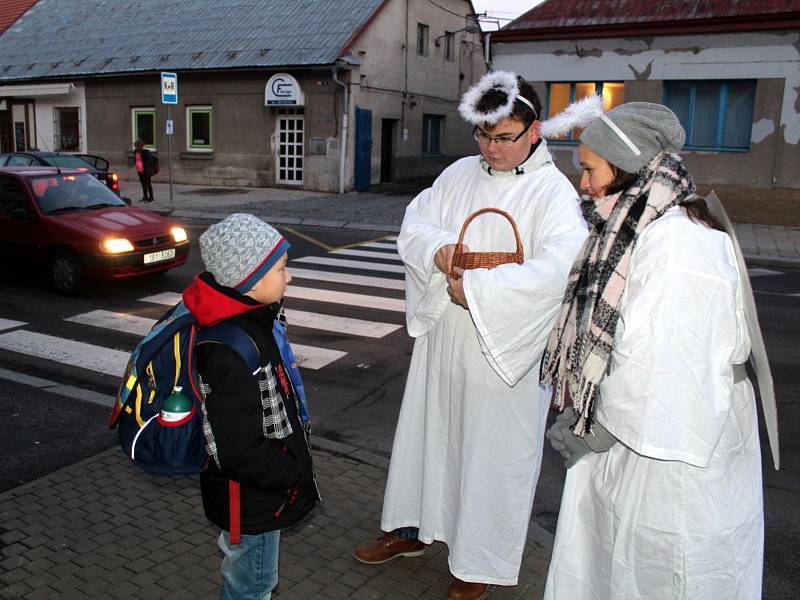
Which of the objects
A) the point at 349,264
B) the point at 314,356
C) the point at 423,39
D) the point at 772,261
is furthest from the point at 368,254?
the point at 423,39

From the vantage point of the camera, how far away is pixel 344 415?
602 centimetres

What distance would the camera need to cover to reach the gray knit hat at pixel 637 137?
2.38 meters

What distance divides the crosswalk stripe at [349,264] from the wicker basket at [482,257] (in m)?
8.51

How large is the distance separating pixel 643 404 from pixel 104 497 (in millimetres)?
3251

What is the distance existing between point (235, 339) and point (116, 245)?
312 inches

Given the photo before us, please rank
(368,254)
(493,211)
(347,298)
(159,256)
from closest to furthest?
1. (493,211)
2. (347,298)
3. (159,256)
4. (368,254)

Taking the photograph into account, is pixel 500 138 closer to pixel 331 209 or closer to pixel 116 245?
pixel 116 245

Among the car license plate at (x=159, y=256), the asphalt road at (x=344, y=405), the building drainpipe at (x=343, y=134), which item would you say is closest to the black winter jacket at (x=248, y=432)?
the asphalt road at (x=344, y=405)

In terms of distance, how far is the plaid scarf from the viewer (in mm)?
2348

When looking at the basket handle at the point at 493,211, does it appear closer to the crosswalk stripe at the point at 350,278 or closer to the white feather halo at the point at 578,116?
the white feather halo at the point at 578,116

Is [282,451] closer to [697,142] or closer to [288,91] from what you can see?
[697,142]

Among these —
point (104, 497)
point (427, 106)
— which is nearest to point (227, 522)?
point (104, 497)

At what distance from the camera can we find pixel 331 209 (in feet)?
65.5

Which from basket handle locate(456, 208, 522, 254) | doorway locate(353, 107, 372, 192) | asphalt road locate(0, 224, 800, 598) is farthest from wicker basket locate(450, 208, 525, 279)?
doorway locate(353, 107, 372, 192)
